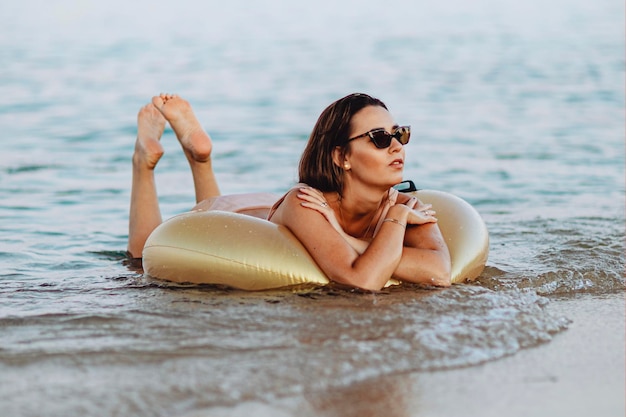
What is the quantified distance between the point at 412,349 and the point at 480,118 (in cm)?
923

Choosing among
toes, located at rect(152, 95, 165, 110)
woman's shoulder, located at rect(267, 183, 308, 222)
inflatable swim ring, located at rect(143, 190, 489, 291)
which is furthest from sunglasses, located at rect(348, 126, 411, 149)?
toes, located at rect(152, 95, 165, 110)

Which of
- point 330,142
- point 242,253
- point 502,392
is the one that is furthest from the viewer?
point 330,142

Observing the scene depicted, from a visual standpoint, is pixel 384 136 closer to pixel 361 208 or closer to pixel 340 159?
pixel 340 159

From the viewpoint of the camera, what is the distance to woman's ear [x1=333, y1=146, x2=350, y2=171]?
4.82 m

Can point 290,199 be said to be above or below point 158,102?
below

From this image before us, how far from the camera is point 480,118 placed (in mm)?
12688

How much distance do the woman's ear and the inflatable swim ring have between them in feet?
1.43

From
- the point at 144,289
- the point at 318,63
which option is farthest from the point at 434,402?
the point at 318,63

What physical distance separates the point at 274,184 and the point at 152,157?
330cm

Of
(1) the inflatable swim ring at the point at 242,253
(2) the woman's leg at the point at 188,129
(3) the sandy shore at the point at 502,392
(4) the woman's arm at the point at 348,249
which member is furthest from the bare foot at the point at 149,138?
(3) the sandy shore at the point at 502,392

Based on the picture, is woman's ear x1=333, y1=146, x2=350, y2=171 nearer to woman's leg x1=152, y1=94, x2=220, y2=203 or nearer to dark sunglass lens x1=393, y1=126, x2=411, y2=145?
dark sunglass lens x1=393, y1=126, x2=411, y2=145

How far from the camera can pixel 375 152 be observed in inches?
185

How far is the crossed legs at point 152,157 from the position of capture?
593 cm

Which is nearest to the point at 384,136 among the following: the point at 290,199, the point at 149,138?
the point at 290,199
